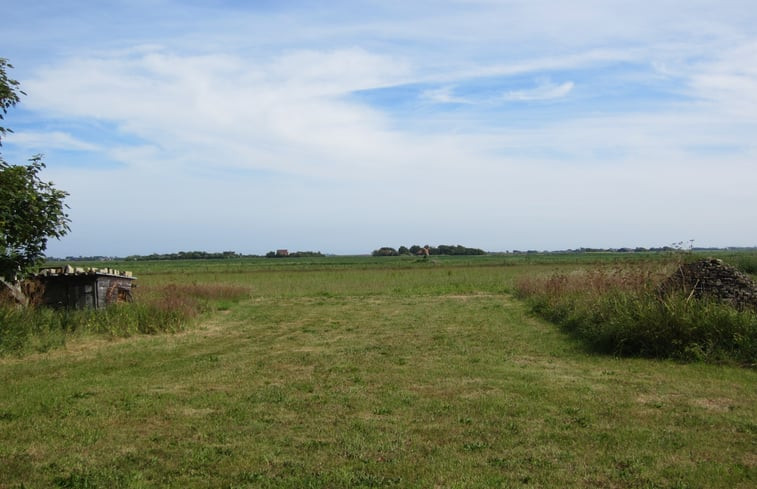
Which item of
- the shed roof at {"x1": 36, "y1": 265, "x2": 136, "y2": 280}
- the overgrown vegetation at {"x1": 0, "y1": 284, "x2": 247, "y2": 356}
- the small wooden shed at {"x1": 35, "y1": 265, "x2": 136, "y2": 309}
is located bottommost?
the overgrown vegetation at {"x1": 0, "y1": 284, "x2": 247, "y2": 356}

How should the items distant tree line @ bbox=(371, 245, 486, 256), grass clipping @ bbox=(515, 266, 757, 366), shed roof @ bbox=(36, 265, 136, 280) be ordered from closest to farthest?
1. grass clipping @ bbox=(515, 266, 757, 366)
2. shed roof @ bbox=(36, 265, 136, 280)
3. distant tree line @ bbox=(371, 245, 486, 256)

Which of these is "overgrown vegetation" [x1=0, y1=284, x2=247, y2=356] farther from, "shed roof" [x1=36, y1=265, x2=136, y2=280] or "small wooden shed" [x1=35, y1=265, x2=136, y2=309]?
"shed roof" [x1=36, y1=265, x2=136, y2=280]

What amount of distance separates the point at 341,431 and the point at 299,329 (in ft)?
32.2

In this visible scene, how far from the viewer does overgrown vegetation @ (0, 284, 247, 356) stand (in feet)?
41.5

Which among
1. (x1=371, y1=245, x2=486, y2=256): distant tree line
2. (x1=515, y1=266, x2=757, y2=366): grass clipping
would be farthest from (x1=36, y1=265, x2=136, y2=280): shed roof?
(x1=371, y1=245, x2=486, y2=256): distant tree line

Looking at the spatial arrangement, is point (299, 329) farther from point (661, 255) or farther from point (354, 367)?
point (661, 255)

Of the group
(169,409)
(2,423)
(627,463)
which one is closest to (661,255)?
(627,463)

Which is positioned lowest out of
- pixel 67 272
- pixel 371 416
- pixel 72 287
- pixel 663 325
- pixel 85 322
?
pixel 371 416

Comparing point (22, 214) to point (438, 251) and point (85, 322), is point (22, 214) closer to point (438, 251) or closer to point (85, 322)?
point (85, 322)

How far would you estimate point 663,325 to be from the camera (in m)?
11.7

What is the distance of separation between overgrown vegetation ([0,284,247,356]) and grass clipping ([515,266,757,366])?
9976mm

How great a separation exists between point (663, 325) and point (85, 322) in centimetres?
1245

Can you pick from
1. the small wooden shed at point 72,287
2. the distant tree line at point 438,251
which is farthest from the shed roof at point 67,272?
the distant tree line at point 438,251

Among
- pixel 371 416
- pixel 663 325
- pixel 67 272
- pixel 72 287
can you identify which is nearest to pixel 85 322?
pixel 67 272
